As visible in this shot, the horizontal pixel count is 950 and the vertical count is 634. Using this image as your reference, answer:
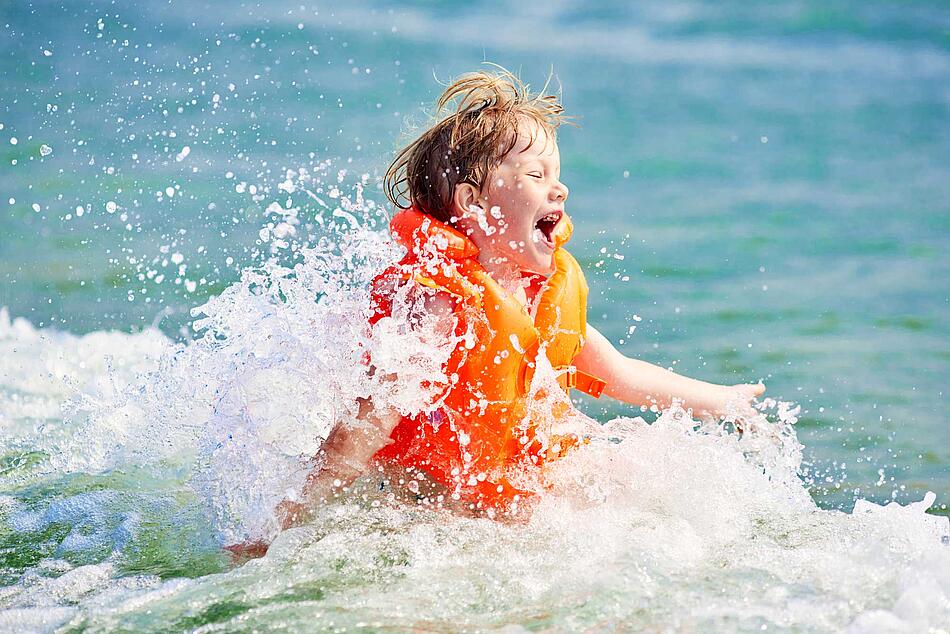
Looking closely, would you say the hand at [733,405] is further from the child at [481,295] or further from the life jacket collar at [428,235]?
the life jacket collar at [428,235]

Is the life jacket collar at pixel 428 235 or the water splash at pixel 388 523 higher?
the life jacket collar at pixel 428 235

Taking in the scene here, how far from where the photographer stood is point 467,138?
A: 347cm

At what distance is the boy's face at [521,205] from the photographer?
3.41 m

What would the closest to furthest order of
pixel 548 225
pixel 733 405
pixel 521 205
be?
pixel 521 205
pixel 548 225
pixel 733 405

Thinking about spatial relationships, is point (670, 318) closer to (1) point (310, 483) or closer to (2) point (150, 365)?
(2) point (150, 365)

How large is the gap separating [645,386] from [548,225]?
0.76 metres

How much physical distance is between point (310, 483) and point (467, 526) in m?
0.47

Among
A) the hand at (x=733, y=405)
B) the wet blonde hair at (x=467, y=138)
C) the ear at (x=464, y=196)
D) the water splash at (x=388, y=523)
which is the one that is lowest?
the water splash at (x=388, y=523)

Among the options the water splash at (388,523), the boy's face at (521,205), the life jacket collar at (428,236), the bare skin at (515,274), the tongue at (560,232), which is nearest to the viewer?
the water splash at (388,523)

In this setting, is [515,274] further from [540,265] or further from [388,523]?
[388,523]

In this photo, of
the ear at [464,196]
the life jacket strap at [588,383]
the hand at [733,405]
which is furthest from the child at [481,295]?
the hand at [733,405]

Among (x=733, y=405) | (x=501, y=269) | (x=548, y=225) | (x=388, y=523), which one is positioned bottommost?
(x=388, y=523)

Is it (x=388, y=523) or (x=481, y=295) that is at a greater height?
(x=481, y=295)

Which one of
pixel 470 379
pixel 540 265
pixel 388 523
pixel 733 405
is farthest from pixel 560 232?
pixel 388 523
